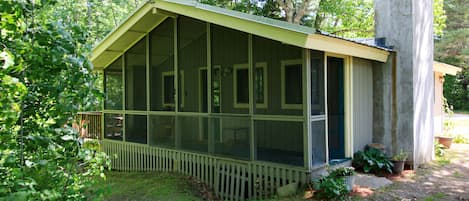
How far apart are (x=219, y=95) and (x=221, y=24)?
1730 mm

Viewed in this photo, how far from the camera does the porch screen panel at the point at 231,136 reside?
6430mm

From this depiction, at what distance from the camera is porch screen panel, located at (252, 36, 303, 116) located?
610 centimetres

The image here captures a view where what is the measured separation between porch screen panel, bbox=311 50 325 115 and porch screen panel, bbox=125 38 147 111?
4649 mm

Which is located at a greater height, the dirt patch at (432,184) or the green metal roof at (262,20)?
the green metal roof at (262,20)

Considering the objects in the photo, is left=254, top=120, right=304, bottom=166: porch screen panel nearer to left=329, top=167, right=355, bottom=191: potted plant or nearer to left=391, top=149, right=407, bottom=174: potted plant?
left=329, top=167, right=355, bottom=191: potted plant

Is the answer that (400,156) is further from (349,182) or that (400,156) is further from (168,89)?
(168,89)

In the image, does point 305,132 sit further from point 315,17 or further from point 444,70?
point 315,17

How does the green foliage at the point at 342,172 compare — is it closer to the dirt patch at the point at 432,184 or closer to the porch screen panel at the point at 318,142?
the porch screen panel at the point at 318,142

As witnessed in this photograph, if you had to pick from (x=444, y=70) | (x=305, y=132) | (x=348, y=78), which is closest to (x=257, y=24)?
(x=305, y=132)

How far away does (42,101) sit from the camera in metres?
2.21

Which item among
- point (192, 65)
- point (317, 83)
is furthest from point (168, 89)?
point (317, 83)

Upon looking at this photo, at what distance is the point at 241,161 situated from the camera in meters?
6.49

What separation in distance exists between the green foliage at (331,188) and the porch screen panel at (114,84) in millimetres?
6051

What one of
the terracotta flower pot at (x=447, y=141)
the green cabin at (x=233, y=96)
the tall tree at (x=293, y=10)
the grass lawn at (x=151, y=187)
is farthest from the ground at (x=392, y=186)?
the tall tree at (x=293, y=10)
